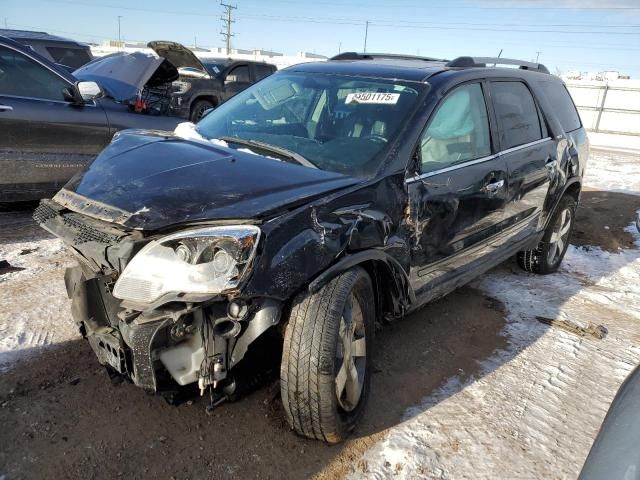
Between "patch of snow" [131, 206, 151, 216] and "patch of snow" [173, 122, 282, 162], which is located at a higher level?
"patch of snow" [173, 122, 282, 162]

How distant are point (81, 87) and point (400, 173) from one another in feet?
12.8

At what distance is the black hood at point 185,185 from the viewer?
2266 mm

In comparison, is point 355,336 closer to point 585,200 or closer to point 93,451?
point 93,451

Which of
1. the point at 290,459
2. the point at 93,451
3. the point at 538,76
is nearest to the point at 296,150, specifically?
the point at 290,459

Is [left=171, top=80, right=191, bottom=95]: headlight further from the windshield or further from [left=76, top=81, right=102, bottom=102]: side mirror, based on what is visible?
the windshield

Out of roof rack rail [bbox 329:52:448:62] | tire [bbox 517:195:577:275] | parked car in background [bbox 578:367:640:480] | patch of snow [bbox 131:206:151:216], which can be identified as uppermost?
roof rack rail [bbox 329:52:448:62]

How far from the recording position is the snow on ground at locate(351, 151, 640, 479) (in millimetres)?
2566

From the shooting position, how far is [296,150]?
3078 millimetres

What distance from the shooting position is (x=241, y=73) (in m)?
11.9

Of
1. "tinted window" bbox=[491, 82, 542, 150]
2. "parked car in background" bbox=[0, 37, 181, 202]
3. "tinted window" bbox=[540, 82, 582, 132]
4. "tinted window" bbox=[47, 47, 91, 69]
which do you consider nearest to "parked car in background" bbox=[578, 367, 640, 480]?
"tinted window" bbox=[491, 82, 542, 150]

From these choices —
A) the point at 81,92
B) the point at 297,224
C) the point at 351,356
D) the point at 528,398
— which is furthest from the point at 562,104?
the point at 81,92

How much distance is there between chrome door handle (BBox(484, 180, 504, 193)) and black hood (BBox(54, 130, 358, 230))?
1.29m

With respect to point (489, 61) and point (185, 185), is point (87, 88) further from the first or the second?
point (489, 61)

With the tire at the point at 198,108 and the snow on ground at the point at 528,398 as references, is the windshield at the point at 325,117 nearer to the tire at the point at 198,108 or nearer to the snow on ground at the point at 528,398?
the snow on ground at the point at 528,398
